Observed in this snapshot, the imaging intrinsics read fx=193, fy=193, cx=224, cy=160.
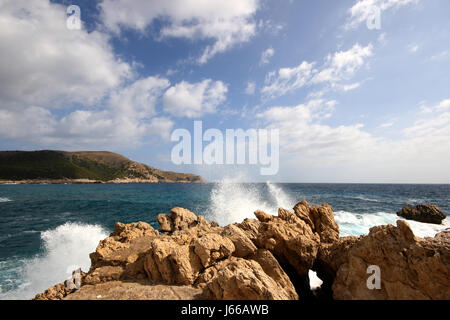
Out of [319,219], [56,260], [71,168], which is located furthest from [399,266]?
[71,168]

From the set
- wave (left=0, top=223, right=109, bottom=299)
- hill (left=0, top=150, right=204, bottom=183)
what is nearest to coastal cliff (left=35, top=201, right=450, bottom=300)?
wave (left=0, top=223, right=109, bottom=299)

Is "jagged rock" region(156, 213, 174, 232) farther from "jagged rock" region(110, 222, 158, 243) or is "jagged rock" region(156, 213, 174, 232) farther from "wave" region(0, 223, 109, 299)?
"wave" region(0, 223, 109, 299)

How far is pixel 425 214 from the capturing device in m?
24.6

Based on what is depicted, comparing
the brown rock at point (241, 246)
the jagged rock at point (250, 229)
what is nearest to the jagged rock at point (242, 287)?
the brown rock at point (241, 246)

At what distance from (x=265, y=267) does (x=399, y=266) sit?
3840 mm

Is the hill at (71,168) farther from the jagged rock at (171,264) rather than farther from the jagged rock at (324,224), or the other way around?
the jagged rock at (324,224)

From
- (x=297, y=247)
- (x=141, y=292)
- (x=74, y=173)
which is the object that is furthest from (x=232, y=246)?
(x=74, y=173)

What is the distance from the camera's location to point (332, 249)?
787cm

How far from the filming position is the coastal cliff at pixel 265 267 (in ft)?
16.3

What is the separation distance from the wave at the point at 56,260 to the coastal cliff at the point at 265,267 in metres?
4.60
